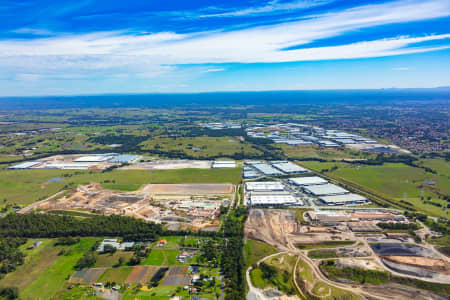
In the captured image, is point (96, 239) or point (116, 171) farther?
point (116, 171)

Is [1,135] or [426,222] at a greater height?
[1,135]

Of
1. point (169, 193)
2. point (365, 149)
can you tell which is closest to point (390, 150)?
point (365, 149)

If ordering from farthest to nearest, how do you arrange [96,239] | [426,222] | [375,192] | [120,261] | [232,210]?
1. [375,192]
2. [232,210]
3. [426,222]
4. [96,239]
5. [120,261]

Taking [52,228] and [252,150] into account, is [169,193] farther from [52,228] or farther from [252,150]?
[252,150]

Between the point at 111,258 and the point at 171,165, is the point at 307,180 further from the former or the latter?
the point at 111,258

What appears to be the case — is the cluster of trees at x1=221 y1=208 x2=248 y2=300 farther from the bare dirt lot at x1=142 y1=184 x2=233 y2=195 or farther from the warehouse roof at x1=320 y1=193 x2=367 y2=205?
the warehouse roof at x1=320 y1=193 x2=367 y2=205

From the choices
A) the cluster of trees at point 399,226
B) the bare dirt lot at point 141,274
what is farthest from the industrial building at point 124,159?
the cluster of trees at point 399,226
